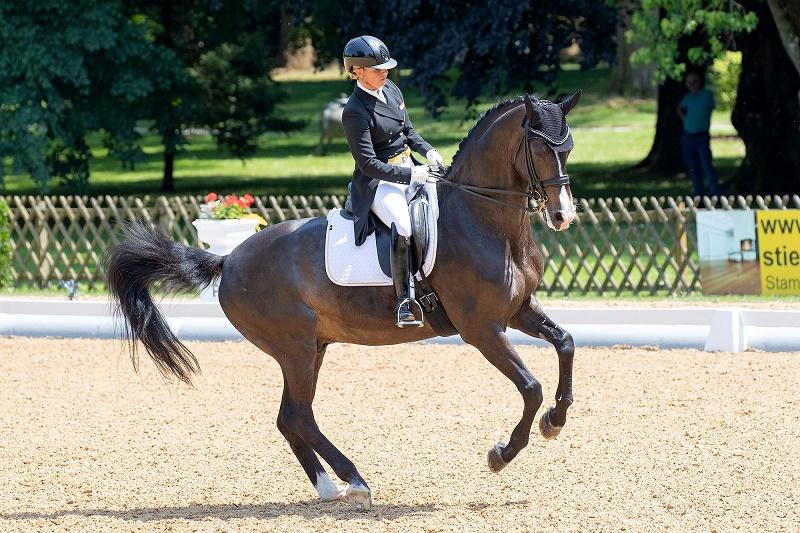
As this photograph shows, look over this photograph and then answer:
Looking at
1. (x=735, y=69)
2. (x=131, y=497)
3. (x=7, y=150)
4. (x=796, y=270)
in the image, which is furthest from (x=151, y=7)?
(x=131, y=497)

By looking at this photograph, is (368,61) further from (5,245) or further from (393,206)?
(5,245)

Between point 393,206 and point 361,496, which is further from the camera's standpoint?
point 393,206

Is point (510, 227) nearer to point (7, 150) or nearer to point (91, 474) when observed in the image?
point (91, 474)

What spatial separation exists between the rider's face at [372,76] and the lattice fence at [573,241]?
6.86 m

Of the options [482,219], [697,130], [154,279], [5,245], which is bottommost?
[5,245]

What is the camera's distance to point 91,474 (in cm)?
807

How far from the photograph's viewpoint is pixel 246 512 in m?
7.08

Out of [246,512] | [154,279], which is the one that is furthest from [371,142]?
[246,512]

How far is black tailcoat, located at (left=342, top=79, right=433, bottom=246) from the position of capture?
23.6ft

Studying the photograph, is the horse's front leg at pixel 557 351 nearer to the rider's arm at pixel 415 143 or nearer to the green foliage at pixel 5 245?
the rider's arm at pixel 415 143

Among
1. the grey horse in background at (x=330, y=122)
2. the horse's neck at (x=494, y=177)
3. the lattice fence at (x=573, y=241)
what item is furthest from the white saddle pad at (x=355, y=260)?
the grey horse in background at (x=330, y=122)

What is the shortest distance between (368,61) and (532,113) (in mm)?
1052

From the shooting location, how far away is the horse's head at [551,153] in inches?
262

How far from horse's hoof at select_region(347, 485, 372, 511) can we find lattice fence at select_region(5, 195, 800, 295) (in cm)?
732
